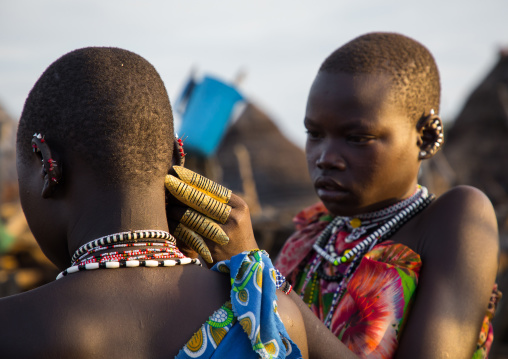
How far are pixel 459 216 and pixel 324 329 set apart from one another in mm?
825

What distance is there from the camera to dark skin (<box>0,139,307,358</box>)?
4.64 feet

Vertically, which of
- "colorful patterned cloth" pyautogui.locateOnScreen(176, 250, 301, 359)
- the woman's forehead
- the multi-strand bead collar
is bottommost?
"colorful patterned cloth" pyautogui.locateOnScreen(176, 250, 301, 359)

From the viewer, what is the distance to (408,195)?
257 cm

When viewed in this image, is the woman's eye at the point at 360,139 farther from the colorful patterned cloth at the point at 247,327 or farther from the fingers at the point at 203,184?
the colorful patterned cloth at the point at 247,327

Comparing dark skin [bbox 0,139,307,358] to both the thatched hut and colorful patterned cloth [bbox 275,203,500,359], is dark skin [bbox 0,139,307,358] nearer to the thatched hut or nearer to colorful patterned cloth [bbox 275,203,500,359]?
colorful patterned cloth [bbox 275,203,500,359]

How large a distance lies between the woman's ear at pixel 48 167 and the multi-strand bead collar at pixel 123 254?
20cm

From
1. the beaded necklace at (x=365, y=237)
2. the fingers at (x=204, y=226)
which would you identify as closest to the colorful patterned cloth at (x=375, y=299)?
the beaded necklace at (x=365, y=237)

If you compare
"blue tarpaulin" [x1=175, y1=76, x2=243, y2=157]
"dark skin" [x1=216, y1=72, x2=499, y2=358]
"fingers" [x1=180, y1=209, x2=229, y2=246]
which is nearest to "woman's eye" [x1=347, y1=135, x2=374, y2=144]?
"dark skin" [x1=216, y1=72, x2=499, y2=358]

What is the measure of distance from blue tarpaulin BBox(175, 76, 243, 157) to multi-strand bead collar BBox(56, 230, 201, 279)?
24.1 feet

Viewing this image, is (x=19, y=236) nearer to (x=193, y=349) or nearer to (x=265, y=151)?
(x=193, y=349)

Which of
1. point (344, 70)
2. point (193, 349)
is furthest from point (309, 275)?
point (193, 349)

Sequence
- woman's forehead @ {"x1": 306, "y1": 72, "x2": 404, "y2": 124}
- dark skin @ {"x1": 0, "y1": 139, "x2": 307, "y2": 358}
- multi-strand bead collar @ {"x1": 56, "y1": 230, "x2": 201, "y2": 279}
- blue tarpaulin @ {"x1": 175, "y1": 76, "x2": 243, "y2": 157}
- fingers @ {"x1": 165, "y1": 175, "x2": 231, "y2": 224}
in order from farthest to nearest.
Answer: blue tarpaulin @ {"x1": 175, "y1": 76, "x2": 243, "y2": 157} < woman's forehead @ {"x1": 306, "y1": 72, "x2": 404, "y2": 124} < fingers @ {"x1": 165, "y1": 175, "x2": 231, "y2": 224} < multi-strand bead collar @ {"x1": 56, "y1": 230, "x2": 201, "y2": 279} < dark skin @ {"x1": 0, "y1": 139, "x2": 307, "y2": 358}

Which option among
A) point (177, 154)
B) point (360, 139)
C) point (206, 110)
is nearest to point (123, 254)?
point (177, 154)

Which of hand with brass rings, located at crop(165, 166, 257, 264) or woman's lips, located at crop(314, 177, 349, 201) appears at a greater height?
hand with brass rings, located at crop(165, 166, 257, 264)
